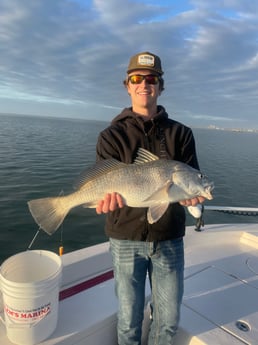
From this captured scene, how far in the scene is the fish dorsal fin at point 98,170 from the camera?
10.8 ft

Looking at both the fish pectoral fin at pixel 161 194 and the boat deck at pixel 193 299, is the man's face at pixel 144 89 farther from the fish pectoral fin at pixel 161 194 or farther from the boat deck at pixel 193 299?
the boat deck at pixel 193 299

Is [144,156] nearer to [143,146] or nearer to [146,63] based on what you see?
[143,146]

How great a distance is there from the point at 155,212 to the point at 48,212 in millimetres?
1220

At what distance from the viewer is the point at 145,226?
10.4ft

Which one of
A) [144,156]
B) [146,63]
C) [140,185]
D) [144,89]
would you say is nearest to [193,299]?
[140,185]

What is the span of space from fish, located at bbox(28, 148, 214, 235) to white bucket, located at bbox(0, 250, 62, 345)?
539 millimetres

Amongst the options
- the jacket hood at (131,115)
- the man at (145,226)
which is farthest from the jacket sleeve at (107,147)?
the jacket hood at (131,115)

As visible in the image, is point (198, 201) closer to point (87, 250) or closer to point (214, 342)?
point (214, 342)

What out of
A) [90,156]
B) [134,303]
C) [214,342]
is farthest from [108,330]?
[90,156]

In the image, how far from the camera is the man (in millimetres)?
3207

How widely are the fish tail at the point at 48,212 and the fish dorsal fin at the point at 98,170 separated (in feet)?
0.95

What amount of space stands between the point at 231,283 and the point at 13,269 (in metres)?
3.39

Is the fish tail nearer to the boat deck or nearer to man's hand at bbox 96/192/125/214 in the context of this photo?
man's hand at bbox 96/192/125/214

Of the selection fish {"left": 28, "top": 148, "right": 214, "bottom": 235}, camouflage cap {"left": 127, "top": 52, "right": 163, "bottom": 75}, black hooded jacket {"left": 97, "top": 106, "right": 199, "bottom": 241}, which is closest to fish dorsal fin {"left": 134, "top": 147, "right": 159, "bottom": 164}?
fish {"left": 28, "top": 148, "right": 214, "bottom": 235}
